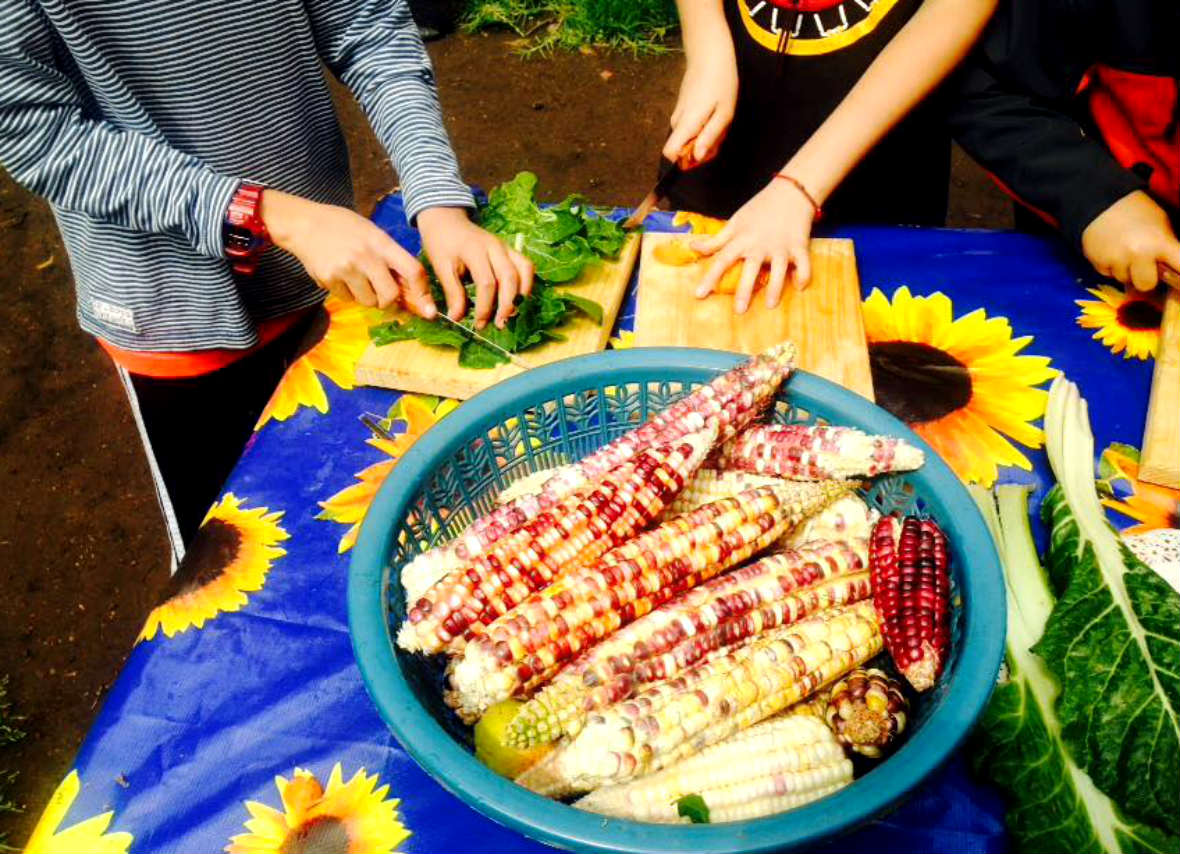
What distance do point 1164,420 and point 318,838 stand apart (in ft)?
6.30

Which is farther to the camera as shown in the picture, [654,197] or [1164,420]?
[654,197]

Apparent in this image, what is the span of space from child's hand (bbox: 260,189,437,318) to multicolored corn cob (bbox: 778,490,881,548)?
109 centimetres

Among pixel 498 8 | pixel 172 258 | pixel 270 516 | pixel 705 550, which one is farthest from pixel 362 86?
pixel 498 8

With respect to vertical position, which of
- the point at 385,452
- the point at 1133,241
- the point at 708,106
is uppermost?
the point at 1133,241

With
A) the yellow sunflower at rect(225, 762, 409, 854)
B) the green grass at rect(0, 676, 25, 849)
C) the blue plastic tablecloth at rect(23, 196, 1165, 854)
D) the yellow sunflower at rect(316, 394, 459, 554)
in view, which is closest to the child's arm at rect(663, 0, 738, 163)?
the blue plastic tablecloth at rect(23, 196, 1165, 854)

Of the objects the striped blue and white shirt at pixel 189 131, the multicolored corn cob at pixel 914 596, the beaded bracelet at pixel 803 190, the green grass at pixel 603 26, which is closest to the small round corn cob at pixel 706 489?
the multicolored corn cob at pixel 914 596

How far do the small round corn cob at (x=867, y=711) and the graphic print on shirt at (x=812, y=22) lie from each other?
72.3 inches

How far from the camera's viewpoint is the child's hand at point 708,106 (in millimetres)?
2496

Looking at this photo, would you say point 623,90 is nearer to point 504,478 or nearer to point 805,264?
point 805,264

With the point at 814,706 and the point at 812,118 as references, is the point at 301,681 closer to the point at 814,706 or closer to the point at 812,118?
the point at 814,706

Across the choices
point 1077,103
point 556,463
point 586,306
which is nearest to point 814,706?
point 556,463

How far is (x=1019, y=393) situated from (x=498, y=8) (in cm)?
613

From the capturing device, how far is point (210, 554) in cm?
181

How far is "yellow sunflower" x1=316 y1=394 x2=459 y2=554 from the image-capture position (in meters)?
1.88
